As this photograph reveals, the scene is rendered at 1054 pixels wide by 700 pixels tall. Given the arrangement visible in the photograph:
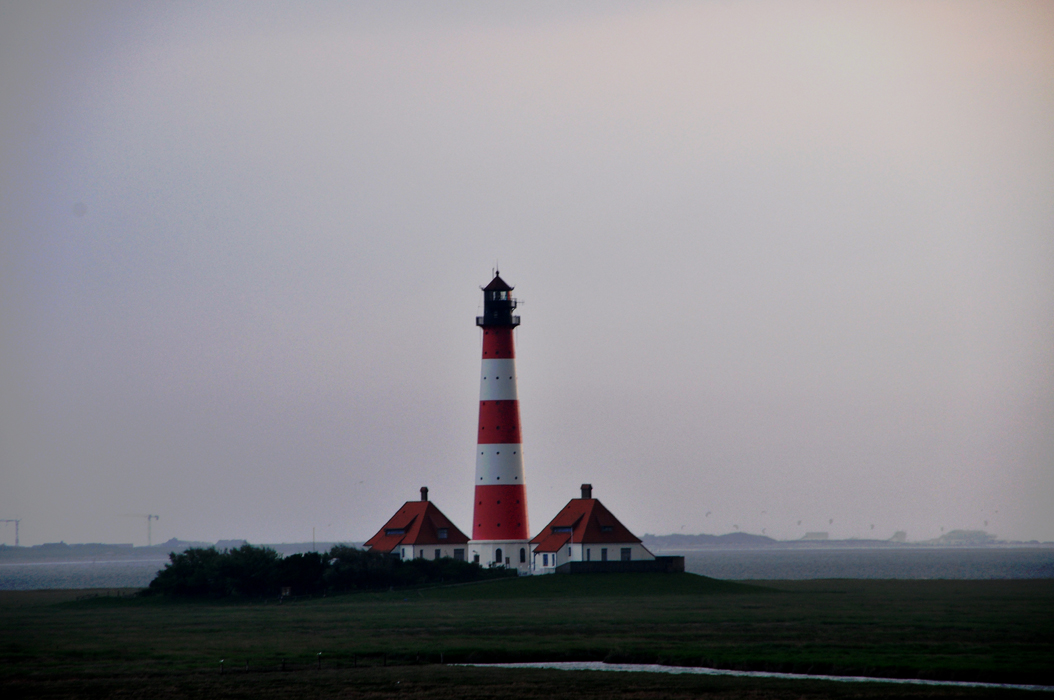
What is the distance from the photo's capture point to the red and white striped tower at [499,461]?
253 feet

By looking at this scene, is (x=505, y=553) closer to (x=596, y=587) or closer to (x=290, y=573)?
(x=596, y=587)

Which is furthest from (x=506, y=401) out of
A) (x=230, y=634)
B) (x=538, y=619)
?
(x=230, y=634)

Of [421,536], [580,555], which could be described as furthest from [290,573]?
[580,555]

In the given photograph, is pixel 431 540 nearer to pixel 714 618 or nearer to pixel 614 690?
pixel 714 618

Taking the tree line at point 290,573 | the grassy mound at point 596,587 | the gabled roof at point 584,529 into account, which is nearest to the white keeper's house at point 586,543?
the gabled roof at point 584,529

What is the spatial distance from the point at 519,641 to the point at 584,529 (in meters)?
30.3

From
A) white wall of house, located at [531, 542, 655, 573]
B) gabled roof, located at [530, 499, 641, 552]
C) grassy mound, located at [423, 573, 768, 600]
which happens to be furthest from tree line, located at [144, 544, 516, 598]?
gabled roof, located at [530, 499, 641, 552]

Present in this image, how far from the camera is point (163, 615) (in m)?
59.7

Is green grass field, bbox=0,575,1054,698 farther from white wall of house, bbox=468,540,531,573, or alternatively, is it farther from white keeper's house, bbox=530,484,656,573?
white wall of house, bbox=468,540,531,573

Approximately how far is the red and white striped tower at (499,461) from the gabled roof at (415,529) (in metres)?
3.58

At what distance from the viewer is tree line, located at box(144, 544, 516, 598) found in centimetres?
6900

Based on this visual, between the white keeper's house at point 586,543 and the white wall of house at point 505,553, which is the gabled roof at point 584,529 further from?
the white wall of house at point 505,553

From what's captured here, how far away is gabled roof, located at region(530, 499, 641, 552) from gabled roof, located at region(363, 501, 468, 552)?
18.4 feet

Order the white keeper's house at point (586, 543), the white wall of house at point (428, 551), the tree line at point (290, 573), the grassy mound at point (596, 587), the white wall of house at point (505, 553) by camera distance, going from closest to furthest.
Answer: the grassy mound at point (596, 587) < the tree line at point (290, 573) < the white keeper's house at point (586, 543) < the white wall of house at point (505, 553) < the white wall of house at point (428, 551)
